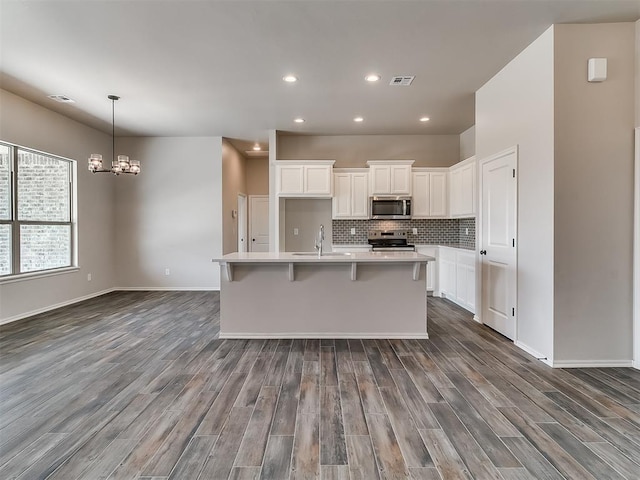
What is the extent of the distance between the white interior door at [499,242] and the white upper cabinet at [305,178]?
104 inches

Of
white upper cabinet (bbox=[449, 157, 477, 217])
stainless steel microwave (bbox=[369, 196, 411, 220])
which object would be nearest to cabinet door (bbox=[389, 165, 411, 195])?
stainless steel microwave (bbox=[369, 196, 411, 220])

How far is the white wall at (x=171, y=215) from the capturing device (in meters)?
6.63

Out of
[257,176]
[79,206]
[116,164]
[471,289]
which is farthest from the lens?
[257,176]

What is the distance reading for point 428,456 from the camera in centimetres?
179

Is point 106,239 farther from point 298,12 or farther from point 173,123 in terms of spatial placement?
point 298,12

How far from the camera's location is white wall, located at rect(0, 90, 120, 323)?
14.6 ft

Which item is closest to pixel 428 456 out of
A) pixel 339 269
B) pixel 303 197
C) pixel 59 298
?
pixel 339 269

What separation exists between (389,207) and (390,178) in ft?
1.71

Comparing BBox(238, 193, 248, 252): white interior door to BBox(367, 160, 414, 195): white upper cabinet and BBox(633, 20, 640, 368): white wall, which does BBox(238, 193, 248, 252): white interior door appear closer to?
BBox(367, 160, 414, 195): white upper cabinet

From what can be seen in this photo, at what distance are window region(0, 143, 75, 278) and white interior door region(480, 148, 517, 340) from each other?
618 centimetres

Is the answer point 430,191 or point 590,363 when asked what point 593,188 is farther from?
point 430,191

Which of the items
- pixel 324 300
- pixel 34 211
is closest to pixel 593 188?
pixel 324 300

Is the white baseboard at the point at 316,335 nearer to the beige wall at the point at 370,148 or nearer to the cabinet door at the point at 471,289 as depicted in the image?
the cabinet door at the point at 471,289

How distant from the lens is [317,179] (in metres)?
6.02
